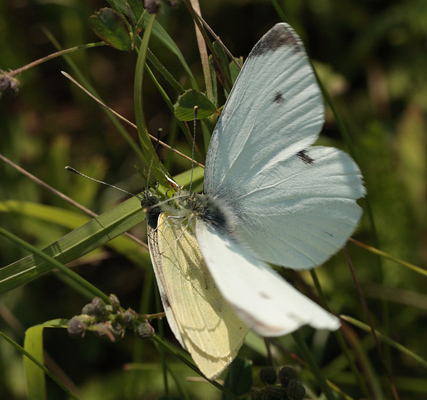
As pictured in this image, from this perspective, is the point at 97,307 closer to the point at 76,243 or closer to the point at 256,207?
the point at 76,243

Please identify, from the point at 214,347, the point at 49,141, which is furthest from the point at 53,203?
the point at 214,347

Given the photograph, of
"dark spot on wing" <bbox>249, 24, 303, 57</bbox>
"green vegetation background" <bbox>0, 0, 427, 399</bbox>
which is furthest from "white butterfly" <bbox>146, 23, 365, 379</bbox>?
"green vegetation background" <bbox>0, 0, 427, 399</bbox>

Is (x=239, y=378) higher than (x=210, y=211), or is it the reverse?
(x=210, y=211)

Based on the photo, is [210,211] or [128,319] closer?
[128,319]

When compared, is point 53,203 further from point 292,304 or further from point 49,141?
point 292,304

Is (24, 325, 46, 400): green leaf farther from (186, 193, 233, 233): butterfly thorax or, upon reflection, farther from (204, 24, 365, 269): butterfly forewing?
(204, 24, 365, 269): butterfly forewing

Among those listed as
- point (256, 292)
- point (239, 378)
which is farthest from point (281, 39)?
point (239, 378)

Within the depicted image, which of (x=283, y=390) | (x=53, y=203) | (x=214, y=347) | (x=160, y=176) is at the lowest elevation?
(x=283, y=390)
